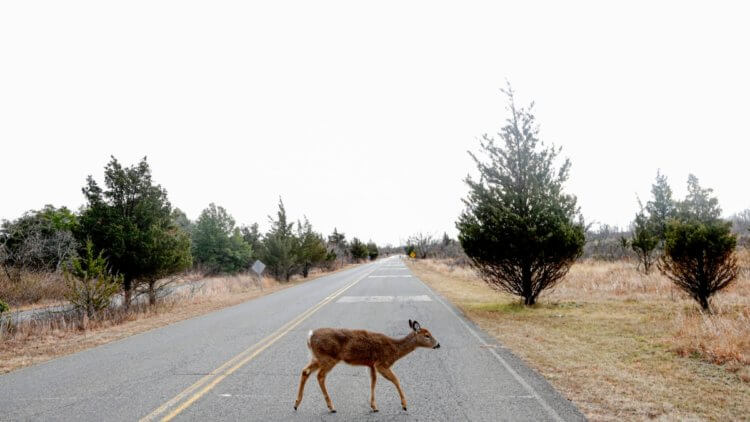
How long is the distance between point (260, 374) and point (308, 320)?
6.02 m

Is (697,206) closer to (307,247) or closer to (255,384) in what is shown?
(255,384)

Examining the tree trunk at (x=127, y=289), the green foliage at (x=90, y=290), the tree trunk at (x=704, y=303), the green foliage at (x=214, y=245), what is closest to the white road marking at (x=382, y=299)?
the green foliage at (x=90, y=290)

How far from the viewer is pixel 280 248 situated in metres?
37.8

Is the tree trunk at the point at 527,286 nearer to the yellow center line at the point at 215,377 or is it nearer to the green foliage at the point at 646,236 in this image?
the yellow center line at the point at 215,377

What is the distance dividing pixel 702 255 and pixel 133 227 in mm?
20234

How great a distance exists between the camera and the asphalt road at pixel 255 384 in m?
5.10

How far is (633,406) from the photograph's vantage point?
517 cm

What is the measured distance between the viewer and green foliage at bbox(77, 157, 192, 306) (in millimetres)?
16844

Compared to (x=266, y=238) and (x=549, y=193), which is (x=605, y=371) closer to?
(x=549, y=193)

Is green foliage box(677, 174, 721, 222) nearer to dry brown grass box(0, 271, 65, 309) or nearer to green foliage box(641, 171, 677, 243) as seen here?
green foliage box(641, 171, 677, 243)

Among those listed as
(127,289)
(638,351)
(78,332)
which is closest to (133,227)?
(127,289)

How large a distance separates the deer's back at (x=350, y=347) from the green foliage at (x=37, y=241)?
93.3 feet

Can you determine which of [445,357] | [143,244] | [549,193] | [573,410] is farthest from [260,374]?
[143,244]

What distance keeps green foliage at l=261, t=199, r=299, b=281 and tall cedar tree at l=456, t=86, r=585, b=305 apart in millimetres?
25561
